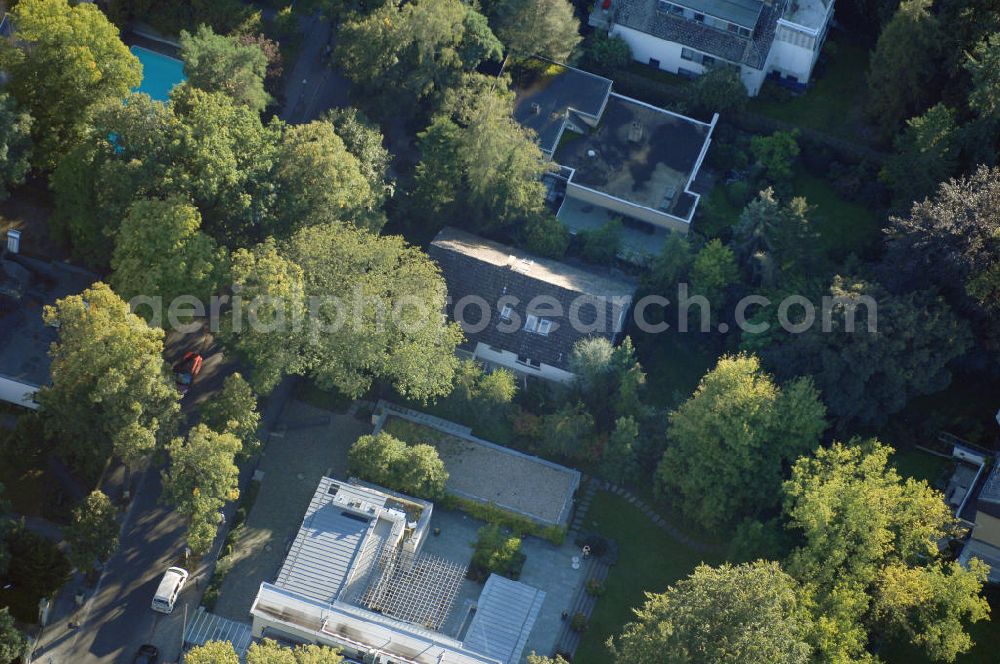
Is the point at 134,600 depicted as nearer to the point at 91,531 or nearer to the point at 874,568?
the point at 91,531

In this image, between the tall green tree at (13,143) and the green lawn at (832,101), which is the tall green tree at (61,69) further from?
the green lawn at (832,101)

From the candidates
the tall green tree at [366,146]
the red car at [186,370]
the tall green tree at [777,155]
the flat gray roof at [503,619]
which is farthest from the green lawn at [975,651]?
the red car at [186,370]

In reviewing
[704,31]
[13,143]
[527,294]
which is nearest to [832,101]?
[704,31]

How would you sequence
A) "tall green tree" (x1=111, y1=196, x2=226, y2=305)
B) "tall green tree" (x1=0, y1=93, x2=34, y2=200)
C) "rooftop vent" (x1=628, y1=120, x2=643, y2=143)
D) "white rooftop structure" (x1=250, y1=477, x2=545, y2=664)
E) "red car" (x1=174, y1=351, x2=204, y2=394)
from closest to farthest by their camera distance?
"white rooftop structure" (x1=250, y1=477, x2=545, y2=664)
"tall green tree" (x1=111, y1=196, x2=226, y2=305)
"tall green tree" (x1=0, y1=93, x2=34, y2=200)
"red car" (x1=174, y1=351, x2=204, y2=394)
"rooftop vent" (x1=628, y1=120, x2=643, y2=143)

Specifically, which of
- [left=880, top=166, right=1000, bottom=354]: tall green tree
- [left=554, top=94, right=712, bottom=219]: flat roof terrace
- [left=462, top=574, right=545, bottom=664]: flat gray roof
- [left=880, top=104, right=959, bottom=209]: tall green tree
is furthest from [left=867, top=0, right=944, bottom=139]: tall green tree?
[left=462, top=574, right=545, bottom=664]: flat gray roof

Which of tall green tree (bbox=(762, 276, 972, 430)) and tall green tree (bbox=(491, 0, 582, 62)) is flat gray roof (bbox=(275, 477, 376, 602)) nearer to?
tall green tree (bbox=(762, 276, 972, 430))

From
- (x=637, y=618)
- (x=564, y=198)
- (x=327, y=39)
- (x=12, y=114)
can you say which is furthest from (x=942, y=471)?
(x=12, y=114)
